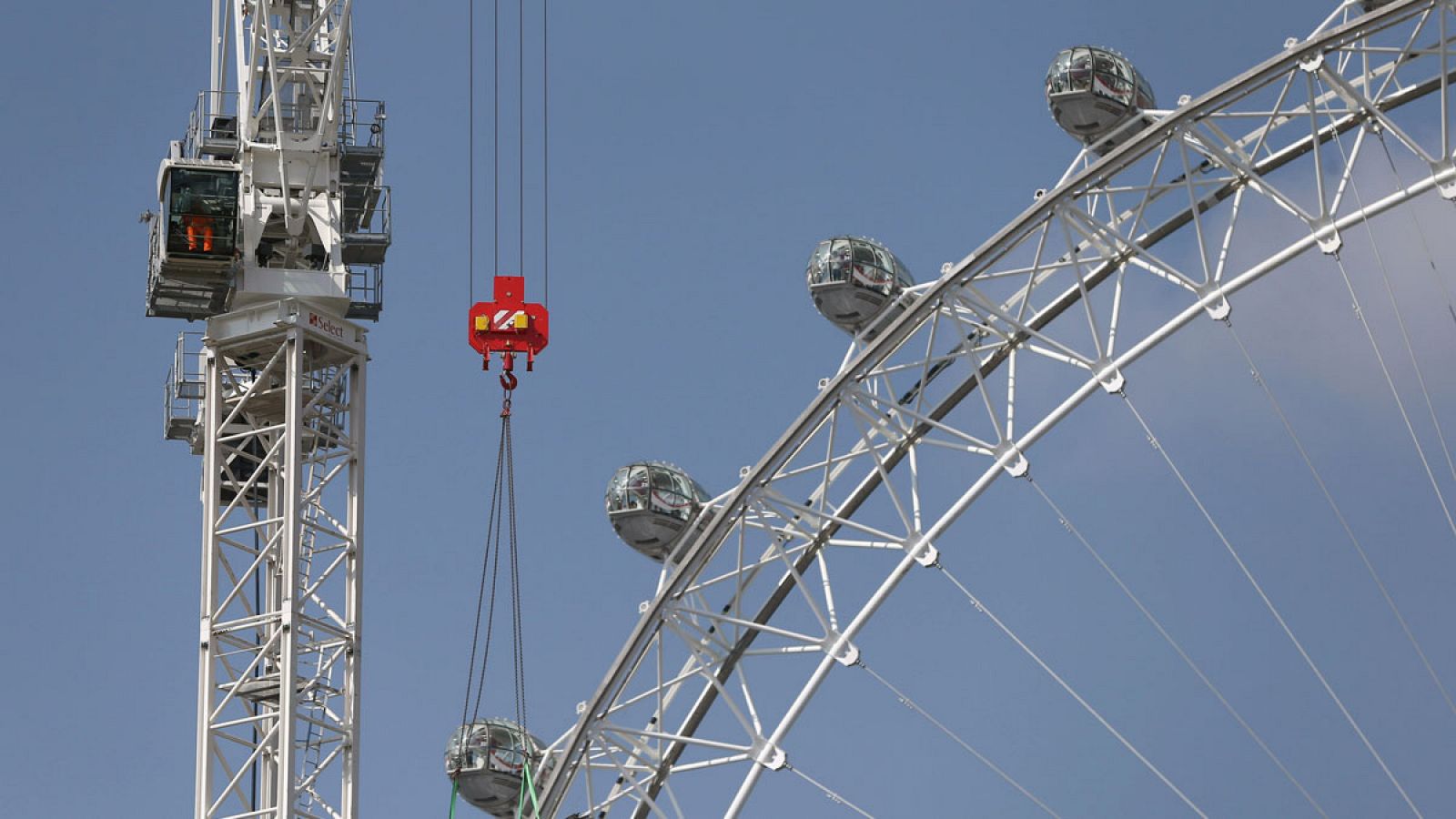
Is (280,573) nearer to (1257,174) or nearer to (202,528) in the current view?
(202,528)

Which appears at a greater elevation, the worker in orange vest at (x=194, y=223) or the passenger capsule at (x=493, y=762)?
the worker in orange vest at (x=194, y=223)

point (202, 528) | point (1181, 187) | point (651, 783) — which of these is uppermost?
point (1181, 187)

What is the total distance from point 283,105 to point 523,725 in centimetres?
1202

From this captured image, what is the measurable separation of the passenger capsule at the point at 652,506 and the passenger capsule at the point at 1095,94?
779 centimetres

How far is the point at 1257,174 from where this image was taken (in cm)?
5466

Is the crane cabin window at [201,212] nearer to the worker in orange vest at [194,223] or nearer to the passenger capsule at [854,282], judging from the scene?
the worker in orange vest at [194,223]

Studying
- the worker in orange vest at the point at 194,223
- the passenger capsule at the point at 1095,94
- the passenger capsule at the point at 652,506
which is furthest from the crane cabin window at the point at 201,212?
the passenger capsule at the point at 1095,94

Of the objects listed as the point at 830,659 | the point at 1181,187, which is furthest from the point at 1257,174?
the point at 830,659

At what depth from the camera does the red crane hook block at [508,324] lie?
58.7m

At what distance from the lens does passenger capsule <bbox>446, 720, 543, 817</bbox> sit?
57688 millimetres

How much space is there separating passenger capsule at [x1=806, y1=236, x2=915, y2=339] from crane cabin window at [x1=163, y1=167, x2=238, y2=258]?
10.6 metres

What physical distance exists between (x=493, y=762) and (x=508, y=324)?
6.62 meters

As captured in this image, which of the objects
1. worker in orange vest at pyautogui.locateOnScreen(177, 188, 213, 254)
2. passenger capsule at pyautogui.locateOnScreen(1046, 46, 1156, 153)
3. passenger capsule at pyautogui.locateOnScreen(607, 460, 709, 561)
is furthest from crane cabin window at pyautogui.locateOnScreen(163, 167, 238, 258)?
passenger capsule at pyautogui.locateOnScreen(1046, 46, 1156, 153)

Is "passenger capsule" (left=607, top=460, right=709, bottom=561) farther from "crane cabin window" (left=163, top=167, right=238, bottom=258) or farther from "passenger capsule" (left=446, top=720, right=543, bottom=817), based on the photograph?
"crane cabin window" (left=163, top=167, right=238, bottom=258)
